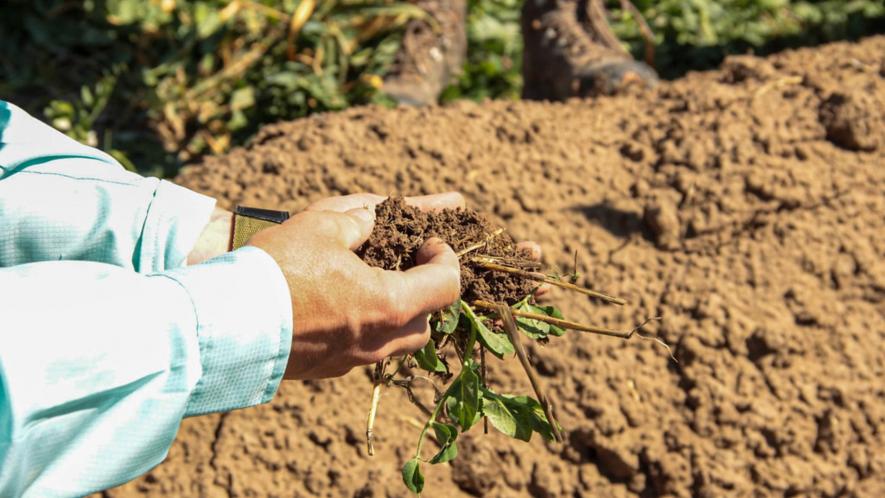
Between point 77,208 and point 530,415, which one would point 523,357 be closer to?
point 530,415

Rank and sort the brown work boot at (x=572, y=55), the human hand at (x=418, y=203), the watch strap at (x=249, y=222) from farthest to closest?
1. the brown work boot at (x=572, y=55)
2. the human hand at (x=418, y=203)
3. the watch strap at (x=249, y=222)

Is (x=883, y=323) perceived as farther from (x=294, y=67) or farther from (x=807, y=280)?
(x=294, y=67)

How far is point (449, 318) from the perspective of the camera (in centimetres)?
193

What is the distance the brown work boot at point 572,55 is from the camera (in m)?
4.02

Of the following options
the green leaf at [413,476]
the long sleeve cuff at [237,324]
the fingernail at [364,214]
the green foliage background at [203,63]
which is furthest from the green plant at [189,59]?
the long sleeve cuff at [237,324]

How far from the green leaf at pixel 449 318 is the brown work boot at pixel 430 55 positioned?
2.57 meters

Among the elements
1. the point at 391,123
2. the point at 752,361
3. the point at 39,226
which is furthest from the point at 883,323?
the point at 39,226

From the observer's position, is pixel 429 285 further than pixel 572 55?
No

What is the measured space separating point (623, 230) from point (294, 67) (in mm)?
2081

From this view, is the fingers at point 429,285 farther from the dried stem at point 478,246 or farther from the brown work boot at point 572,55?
the brown work boot at point 572,55

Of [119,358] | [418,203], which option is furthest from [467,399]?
[119,358]

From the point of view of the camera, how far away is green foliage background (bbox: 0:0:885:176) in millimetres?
4484

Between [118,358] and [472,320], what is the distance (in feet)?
2.66

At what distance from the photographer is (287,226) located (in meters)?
1.70
